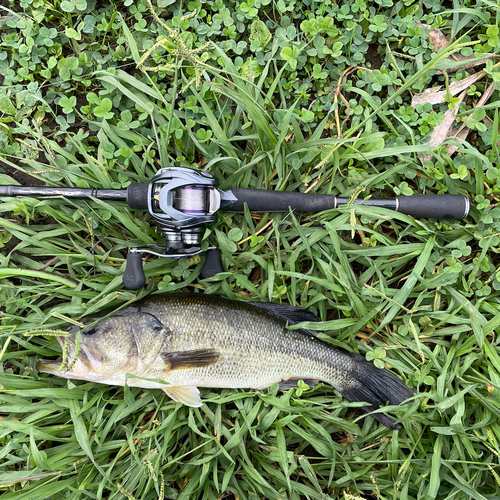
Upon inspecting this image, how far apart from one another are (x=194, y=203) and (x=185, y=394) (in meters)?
1.34

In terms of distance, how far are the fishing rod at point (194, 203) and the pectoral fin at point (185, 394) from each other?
0.77 m

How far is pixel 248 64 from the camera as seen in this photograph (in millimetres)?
2779

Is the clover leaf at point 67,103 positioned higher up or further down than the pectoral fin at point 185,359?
Result: higher up

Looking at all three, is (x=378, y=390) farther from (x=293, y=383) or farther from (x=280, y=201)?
(x=280, y=201)

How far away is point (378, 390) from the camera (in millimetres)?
2654

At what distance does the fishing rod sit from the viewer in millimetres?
2367

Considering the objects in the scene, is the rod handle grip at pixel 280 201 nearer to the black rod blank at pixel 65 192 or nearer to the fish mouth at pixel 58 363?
the black rod blank at pixel 65 192

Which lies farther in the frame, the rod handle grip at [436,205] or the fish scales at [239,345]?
the rod handle grip at [436,205]

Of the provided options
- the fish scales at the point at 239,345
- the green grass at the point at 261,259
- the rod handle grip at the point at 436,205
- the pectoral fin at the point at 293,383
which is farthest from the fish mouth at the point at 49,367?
A: the rod handle grip at the point at 436,205

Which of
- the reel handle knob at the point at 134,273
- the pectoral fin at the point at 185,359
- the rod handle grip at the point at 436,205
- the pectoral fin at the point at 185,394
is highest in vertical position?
the rod handle grip at the point at 436,205

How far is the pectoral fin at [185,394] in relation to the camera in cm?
255

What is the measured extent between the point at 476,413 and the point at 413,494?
30.1 inches

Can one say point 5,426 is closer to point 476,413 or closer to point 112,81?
point 112,81

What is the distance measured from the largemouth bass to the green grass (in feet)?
0.44
